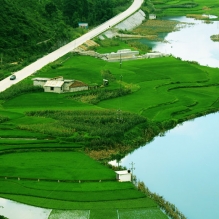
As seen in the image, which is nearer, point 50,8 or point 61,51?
point 61,51

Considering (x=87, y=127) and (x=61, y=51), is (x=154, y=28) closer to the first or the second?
(x=61, y=51)

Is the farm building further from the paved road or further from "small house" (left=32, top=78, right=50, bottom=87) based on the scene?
the paved road

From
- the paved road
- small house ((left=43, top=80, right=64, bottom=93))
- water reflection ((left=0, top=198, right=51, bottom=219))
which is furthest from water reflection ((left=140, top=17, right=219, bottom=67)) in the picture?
water reflection ((left=0, top=198, right=51, bottom=219))

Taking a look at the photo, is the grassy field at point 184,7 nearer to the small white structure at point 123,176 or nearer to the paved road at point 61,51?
the paved road at point 61,51

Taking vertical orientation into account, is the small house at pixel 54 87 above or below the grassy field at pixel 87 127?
above

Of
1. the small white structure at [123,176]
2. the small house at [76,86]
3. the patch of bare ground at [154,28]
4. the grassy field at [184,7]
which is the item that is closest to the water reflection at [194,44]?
the patch of bare ground at [154,28]

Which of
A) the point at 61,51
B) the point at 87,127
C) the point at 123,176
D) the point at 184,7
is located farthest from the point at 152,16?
the point at 123,176

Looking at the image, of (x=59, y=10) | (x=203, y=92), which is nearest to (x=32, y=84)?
(x=203, y=92)
